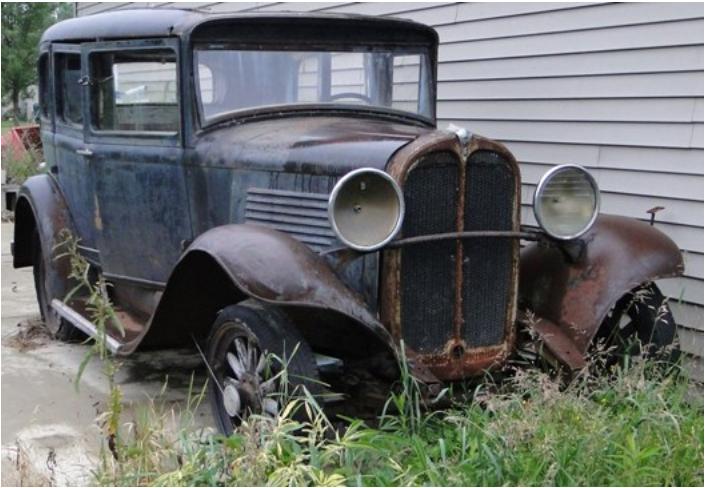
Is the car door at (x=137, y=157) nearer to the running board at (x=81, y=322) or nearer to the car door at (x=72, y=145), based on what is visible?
the car door at (x=72, y=145)

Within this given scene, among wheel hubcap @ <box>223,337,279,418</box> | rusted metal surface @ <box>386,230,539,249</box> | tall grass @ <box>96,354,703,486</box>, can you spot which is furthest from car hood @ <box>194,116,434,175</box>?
tall grass @ <box>96,354,703,486</box>

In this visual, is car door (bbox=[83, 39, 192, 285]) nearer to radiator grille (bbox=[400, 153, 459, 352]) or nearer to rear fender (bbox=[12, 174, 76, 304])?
rear fender (bbox=[12, 174, 76, 304])

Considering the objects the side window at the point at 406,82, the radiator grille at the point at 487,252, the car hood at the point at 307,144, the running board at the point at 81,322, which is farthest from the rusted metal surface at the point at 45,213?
the radiator grille at the point at 487,252

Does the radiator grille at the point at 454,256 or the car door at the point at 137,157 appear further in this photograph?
the car door at the point at 137,157

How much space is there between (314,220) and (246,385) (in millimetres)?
753

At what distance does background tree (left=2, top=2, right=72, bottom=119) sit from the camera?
2597 cm

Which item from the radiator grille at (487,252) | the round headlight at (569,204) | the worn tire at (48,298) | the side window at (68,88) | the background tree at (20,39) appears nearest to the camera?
the radiator grille at (487,252)

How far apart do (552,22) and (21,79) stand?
2332 centimetres

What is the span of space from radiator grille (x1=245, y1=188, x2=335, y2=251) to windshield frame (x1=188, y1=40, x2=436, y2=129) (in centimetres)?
50

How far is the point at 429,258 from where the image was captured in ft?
13.4

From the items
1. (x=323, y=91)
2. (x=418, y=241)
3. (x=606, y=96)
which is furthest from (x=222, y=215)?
(x=606, y=96)

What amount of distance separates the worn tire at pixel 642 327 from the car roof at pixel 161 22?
1.78 m

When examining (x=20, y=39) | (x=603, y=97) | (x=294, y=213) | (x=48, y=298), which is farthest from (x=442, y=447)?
(x=20, y=39)

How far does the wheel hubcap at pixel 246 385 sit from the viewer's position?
12.7ft
